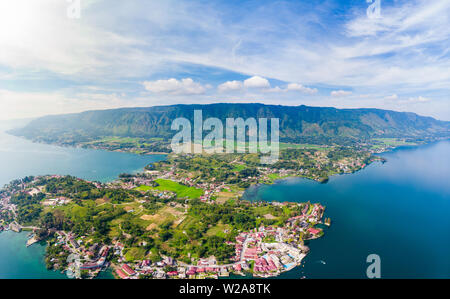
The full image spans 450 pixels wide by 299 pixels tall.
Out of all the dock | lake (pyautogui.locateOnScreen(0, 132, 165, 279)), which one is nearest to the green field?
lake (pyautogui.locateOnScreen(0, 132, 165, 279))

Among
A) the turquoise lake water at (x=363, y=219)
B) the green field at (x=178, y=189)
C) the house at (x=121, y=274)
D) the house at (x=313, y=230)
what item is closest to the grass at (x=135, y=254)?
the house at (x=121, y=274)

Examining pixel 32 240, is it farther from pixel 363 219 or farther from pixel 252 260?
pixel 363 219

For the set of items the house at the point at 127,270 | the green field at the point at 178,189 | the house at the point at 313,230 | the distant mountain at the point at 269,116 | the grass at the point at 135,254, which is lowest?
the house at the point at 127,270

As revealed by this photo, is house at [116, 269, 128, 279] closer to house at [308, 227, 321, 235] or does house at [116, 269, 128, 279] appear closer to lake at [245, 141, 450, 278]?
lake at [245, 141, 450, 278]

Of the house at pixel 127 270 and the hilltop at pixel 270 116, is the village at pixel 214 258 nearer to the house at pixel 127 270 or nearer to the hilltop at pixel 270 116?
the house at pixel 127 270

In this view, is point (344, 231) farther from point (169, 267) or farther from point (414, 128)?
point (414, 128)
